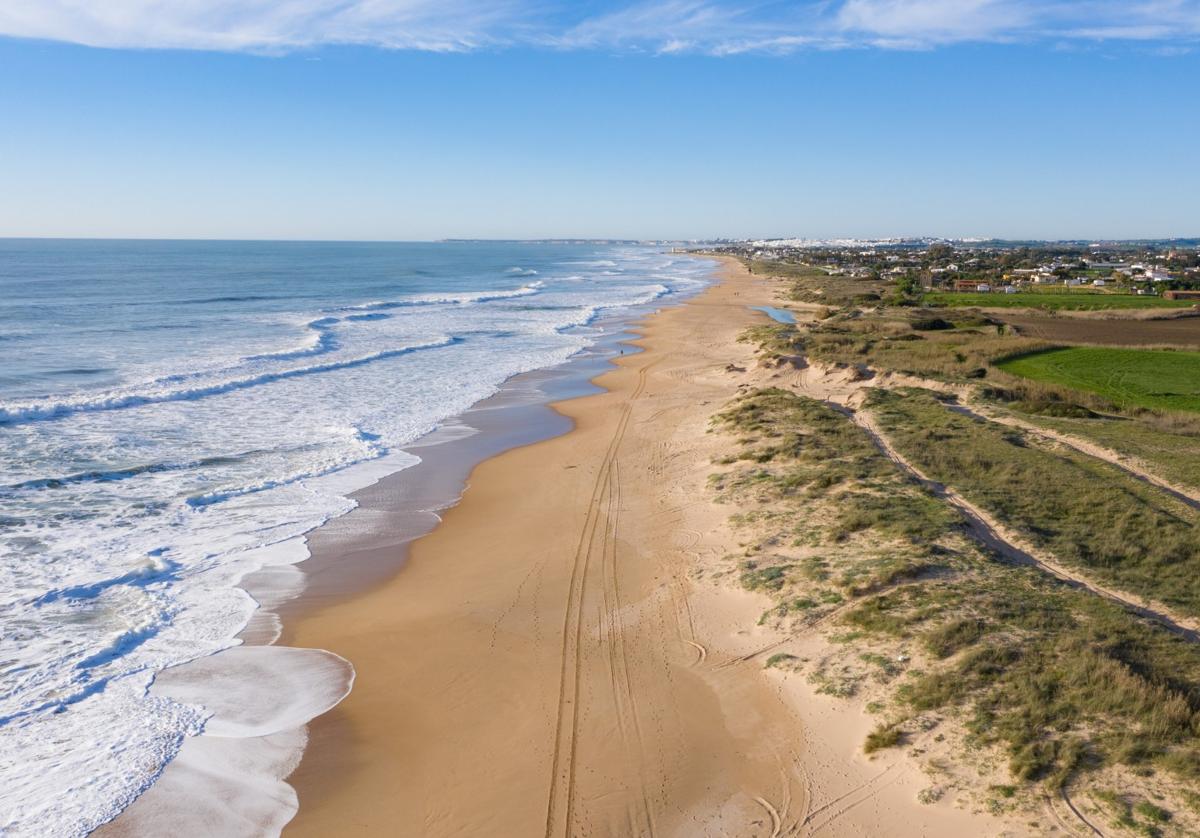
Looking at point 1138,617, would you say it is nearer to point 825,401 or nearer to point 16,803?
point 16,803

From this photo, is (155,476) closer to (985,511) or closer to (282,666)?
(282,666)

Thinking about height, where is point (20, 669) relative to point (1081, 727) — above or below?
below

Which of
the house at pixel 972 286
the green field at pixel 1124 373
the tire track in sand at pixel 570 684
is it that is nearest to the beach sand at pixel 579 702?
the tire track in sand at pixel 570 684

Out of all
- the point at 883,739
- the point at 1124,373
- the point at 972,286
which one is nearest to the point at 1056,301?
the point at 972,286

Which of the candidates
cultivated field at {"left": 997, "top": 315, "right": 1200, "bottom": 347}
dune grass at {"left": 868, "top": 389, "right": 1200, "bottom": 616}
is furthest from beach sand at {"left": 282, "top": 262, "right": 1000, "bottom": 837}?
cultivated field at {"left": 997, "top": 315, "right": 1200, "bottom": 347}

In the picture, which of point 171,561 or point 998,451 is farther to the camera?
point 998,451

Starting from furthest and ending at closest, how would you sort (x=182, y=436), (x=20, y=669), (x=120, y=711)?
(x=182, y=436)
(x=20, y=669)
(x=120, y=711)

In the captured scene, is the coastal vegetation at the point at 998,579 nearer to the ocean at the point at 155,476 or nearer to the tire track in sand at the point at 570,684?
the tire track in sand at the point at 570,684

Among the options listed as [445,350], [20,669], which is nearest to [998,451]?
[20,669]
